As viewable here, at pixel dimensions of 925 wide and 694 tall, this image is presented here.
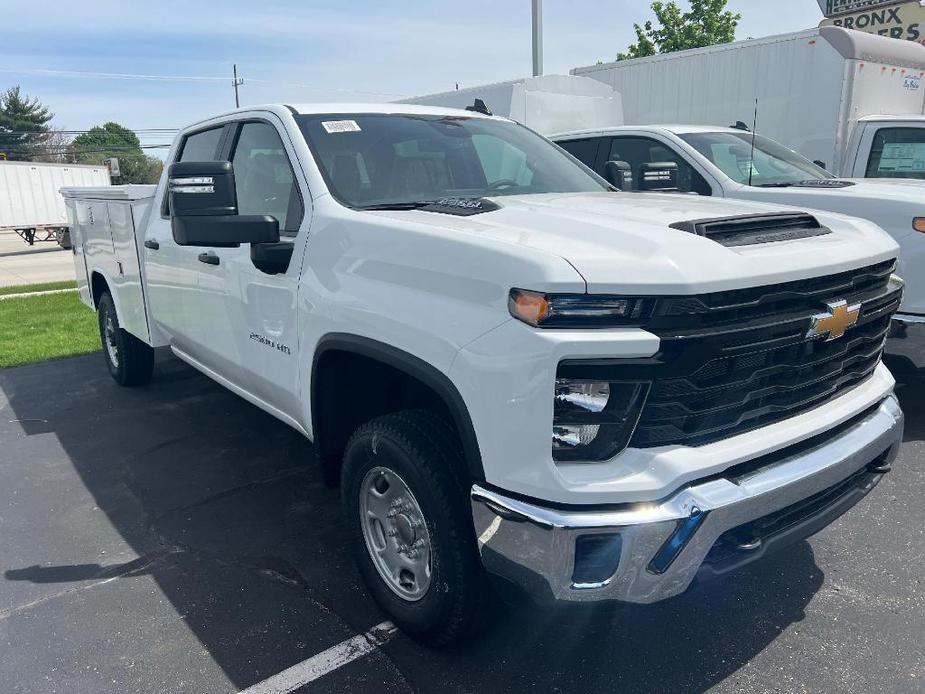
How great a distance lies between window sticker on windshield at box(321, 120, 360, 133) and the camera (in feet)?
11.4

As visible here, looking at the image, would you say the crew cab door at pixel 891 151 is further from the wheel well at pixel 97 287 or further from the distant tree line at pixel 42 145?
the distant tree line at pixel 42 145

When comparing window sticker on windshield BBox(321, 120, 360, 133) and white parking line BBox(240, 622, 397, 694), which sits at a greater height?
window sticker on windshield BBox(321, 120, 360, 133)

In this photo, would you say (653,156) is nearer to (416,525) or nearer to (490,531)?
(416,525)

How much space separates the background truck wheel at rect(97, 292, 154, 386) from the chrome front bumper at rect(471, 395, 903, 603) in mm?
4603

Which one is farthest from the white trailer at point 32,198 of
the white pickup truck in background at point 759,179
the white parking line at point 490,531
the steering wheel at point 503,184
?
the white parking line at point 490,531

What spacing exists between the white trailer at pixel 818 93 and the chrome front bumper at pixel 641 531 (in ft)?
21.9

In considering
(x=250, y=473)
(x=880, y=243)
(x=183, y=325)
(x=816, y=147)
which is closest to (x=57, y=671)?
(x=250, y=473)

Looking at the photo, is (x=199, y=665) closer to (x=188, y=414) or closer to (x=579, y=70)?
(x=188, y=414)

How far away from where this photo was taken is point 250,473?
448cm

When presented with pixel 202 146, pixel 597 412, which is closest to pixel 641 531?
pixel 597 412

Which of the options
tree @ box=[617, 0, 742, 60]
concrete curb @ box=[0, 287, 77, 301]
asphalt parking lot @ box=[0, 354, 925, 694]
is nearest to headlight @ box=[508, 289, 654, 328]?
asphalt parking lot @ box=[0, 354, 925, 694]

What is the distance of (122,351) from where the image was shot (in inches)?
236

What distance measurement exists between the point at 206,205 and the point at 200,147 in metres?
1.80

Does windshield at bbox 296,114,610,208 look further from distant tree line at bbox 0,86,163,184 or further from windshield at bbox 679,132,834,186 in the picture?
distant tree line at bbox 0,86,163,184
